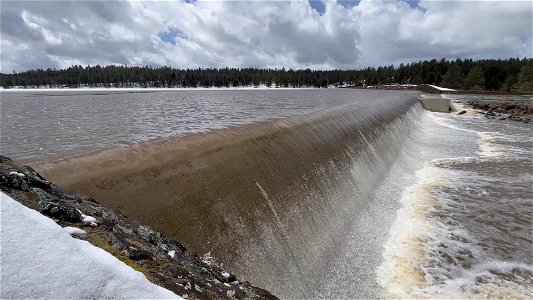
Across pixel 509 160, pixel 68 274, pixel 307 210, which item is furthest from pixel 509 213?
pixel 68 274

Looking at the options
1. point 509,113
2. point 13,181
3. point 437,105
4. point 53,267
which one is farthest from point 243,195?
point 437,105

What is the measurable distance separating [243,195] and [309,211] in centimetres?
Answer: 202

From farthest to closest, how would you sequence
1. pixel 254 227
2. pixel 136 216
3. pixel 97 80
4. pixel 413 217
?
pixel 97 80, pixel 413 217, pixel 254 227, pixel 136 216

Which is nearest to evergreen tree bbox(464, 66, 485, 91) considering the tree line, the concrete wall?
the tree line

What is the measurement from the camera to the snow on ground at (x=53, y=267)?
218cm

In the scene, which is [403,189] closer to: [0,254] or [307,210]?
[307,210]

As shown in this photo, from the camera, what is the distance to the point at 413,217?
10.3 m

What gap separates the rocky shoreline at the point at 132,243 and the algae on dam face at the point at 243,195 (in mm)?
1157

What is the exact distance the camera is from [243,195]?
661 centimetres

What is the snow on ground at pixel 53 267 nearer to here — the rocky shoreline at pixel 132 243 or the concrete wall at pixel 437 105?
the rocky shoreline at pixel 132 243

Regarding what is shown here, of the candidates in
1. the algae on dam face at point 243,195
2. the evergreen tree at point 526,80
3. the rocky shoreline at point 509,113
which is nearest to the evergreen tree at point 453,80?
the evergreen tree at point 526,80

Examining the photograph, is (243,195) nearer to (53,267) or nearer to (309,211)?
(309,211)

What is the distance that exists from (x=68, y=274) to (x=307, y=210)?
235 inches

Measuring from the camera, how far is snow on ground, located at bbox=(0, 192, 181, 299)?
218 cm
